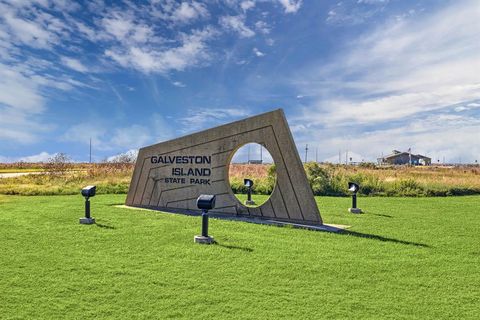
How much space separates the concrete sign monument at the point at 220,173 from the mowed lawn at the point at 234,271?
1.14 m

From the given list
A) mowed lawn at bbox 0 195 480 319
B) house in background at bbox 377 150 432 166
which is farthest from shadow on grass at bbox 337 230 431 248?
house in background at bbox 377 150 432 166

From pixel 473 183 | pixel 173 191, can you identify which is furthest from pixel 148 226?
pixel 473 183

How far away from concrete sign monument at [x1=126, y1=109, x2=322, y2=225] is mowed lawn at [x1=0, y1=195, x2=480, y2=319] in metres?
1.14

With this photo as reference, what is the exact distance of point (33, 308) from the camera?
367cm

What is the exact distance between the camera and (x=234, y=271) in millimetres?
4770

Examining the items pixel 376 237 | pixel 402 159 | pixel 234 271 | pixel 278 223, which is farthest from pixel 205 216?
pixel 402 159

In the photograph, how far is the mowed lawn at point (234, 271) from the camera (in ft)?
12.0

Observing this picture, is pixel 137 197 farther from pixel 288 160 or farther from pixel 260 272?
pixel 260 272

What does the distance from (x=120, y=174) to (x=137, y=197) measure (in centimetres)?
1173

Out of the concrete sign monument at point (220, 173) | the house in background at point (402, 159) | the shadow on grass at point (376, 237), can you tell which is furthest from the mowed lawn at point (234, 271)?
the house in background at point (402, 159)

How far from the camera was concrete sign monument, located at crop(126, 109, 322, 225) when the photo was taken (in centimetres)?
860

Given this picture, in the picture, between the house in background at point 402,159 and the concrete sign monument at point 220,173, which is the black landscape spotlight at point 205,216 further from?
the house in background at point 402,159

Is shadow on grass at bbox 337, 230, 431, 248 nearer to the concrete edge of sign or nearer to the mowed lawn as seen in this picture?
the mowed lawn

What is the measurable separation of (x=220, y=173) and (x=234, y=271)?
17.3 ft
